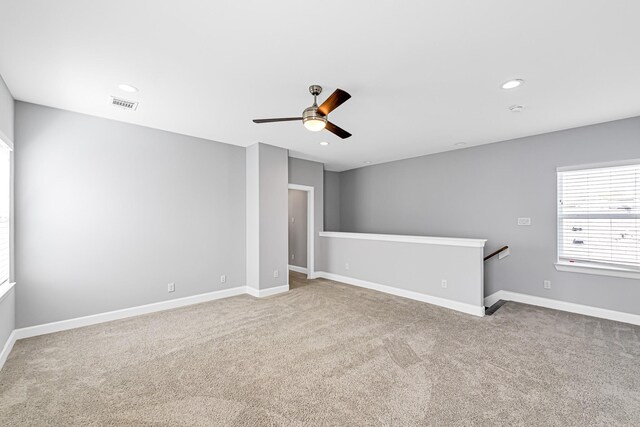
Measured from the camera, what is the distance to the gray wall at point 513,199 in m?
3.91

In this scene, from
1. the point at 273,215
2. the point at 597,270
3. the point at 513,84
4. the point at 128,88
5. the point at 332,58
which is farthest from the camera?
the point at 273,215

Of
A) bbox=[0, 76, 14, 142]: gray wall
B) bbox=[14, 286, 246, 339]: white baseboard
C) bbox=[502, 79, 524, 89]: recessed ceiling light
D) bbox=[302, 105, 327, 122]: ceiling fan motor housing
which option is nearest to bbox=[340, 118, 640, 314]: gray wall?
bbox=[502, 79, 524, 89]: recessed ceiling light

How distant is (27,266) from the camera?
10.7 feet

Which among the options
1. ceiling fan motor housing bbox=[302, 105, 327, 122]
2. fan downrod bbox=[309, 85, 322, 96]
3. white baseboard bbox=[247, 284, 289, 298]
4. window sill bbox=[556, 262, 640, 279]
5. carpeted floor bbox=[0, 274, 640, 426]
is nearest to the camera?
carpeted floor bbox=[0, 274, 640, 426]

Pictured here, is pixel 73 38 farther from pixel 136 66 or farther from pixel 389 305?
pixel 389 305

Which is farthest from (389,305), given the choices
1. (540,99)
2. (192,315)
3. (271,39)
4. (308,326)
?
(271,39)

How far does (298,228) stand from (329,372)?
4856 millimetres

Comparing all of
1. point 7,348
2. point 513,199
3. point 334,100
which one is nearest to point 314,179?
point 513,199

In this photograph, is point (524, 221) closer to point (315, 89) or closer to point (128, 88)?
point (315, 89)

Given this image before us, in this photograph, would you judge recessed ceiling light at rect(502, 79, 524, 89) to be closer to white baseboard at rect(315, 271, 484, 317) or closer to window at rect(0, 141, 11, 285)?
white baseboard at rect(315, 271, 484, 317)

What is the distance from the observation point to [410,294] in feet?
15.9

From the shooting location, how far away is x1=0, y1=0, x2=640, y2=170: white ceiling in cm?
183

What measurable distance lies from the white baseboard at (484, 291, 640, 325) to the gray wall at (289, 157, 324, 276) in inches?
Answer: 138

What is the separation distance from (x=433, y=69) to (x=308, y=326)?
3.13m
